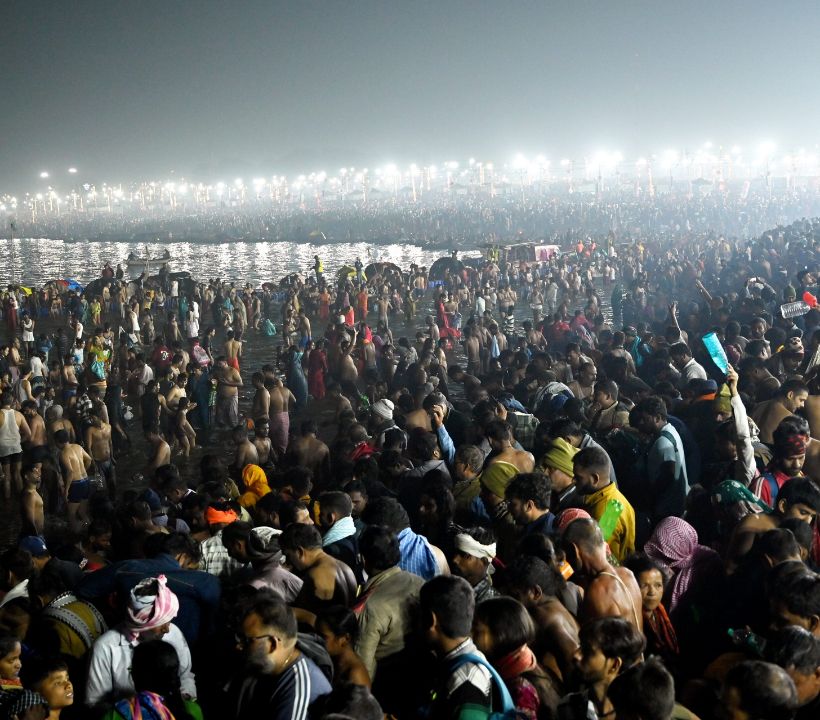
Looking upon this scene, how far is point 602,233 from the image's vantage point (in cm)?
5022

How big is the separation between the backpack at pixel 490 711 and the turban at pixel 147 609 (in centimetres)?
149

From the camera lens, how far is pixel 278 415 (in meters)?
10.2

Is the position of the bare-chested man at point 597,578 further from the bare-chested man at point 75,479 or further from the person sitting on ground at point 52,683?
the bare-chested man at point 75,479

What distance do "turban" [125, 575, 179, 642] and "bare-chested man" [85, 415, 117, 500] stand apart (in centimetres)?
608

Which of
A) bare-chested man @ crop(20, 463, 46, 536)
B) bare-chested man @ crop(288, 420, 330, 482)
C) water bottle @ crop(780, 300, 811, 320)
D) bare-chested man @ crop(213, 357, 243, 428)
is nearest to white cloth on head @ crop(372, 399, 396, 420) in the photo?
bare-chested man @ crop(288, 420, 330, 482)

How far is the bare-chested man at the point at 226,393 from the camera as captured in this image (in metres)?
11.7

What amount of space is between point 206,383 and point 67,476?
3560 mm

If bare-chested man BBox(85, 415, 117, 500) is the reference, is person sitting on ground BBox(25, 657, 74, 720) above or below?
above

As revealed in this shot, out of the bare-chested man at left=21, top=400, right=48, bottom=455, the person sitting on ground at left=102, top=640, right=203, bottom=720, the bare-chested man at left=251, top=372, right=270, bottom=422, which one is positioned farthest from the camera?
the bare-chested man at left=251, top=372, right=270, bottom=422

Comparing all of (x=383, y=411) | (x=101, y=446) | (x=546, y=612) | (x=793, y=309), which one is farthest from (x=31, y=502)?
(x=793, y=309)

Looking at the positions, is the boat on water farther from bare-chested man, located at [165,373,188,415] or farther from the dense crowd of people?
the dense crowd of people

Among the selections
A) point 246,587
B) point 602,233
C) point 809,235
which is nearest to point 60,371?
point 246,587

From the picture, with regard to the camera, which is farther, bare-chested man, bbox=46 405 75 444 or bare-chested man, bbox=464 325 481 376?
bare-chested man, bbox=464 325 481 376

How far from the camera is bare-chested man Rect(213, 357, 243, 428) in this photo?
11664 mm
